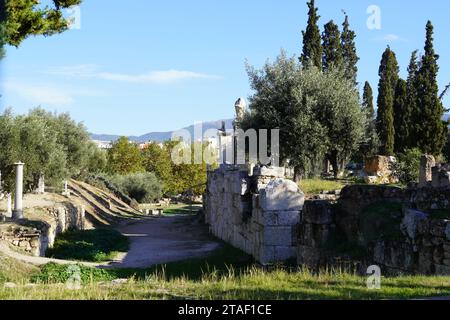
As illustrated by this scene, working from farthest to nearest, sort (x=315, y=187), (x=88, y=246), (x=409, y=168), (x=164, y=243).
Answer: (x=409, y=168)
(x=315, y=187)
(x=164, y=243)
(x=88, y=246)

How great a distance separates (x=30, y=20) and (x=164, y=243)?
364 inches

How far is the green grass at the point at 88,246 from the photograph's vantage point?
56.9ft

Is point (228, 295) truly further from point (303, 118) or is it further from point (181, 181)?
point (181, 181)

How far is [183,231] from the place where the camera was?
26172mm

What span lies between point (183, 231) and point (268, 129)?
20.8ft

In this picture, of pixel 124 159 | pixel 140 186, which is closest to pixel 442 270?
pixel 140 186

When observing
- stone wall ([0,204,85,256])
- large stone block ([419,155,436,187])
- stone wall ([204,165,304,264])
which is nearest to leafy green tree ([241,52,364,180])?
stone wall ([204,165,304,264])

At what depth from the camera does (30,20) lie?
52.5ft

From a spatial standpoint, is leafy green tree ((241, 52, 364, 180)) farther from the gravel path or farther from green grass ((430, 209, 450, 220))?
green grass ((430, 209, 450, 220))

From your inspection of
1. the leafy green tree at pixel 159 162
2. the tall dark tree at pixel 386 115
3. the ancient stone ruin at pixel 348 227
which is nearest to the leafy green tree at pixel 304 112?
the ancient stone ruin at pixel 348 227

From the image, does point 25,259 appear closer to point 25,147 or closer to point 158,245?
point 158,245

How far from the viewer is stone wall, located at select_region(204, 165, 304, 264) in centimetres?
1391

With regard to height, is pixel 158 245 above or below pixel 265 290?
below
